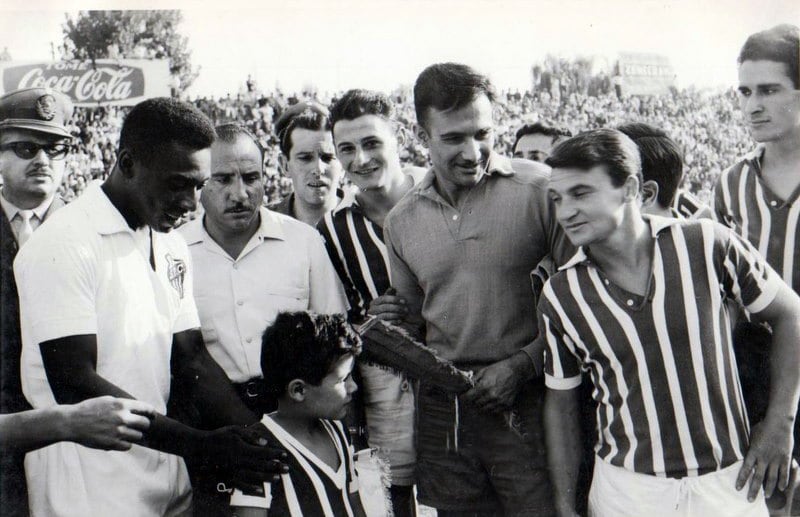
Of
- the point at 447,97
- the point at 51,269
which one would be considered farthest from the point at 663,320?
the point at 51,269

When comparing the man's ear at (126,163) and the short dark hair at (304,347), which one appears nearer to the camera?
the man's ear at (126,163)

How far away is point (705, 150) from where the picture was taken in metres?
12.3

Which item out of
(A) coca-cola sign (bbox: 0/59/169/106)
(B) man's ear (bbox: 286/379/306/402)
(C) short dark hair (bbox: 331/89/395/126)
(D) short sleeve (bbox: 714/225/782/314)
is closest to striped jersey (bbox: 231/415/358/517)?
(B) man's ear (bbox: 286/379/306/402)

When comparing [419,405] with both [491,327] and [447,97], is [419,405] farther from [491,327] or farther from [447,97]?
[447,97]

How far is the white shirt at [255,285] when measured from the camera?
2471mm

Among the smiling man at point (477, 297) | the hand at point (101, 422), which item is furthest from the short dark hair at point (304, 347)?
the hand at point (101, 422)

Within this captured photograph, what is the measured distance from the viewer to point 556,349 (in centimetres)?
207

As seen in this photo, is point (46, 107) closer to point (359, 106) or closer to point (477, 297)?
point (359, 106)

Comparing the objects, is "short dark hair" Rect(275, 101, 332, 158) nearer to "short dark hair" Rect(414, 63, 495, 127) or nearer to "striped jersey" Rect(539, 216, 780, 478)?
"short dark hair" Rect(414, 63, 495, 127)

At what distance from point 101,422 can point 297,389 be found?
0.60 m

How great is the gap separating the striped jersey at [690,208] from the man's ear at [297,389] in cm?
171

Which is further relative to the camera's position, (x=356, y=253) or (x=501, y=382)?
(x=356, y=253)

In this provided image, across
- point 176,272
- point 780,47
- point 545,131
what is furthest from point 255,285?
point 545,131

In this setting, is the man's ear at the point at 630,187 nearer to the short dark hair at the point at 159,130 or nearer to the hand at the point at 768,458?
the hand at the point at 768,458
